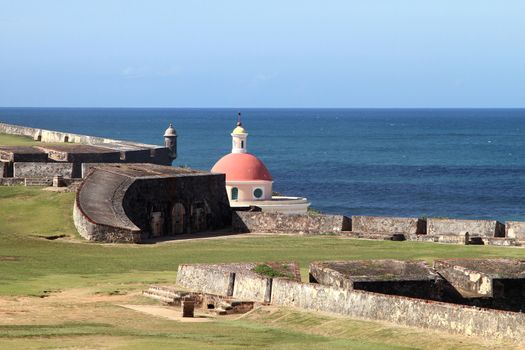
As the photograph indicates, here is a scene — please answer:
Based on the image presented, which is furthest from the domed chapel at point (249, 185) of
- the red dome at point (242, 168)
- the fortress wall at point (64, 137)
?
the fortress wall at point (64, 137)

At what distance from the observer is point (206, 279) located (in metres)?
31.9

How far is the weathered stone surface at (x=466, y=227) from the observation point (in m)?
45.2

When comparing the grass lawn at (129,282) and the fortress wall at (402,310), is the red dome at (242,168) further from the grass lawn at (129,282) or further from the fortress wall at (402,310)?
the fortress wall at (402,310)

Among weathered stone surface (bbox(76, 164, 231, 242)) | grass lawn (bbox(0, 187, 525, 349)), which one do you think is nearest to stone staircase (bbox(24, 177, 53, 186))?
grass lawn (bbox(0, 187, 525, 349))

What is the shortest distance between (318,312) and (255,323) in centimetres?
135

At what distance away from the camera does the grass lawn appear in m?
25.0

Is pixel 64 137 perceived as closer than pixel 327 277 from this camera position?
No

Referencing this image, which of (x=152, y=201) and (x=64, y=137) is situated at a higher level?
(x=64, y=137)

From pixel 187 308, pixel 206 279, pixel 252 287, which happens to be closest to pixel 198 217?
pixel 206 279

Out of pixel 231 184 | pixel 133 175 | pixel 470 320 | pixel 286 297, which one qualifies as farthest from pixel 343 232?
pixel 470 320

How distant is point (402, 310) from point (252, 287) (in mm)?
5043

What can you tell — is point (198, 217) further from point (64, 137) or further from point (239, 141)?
point (64, 137)

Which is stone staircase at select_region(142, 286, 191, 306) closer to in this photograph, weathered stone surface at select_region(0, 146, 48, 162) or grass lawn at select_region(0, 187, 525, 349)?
grass lawn at select_region(0, 187, 525, 349)

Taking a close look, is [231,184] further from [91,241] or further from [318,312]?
[318,312]
